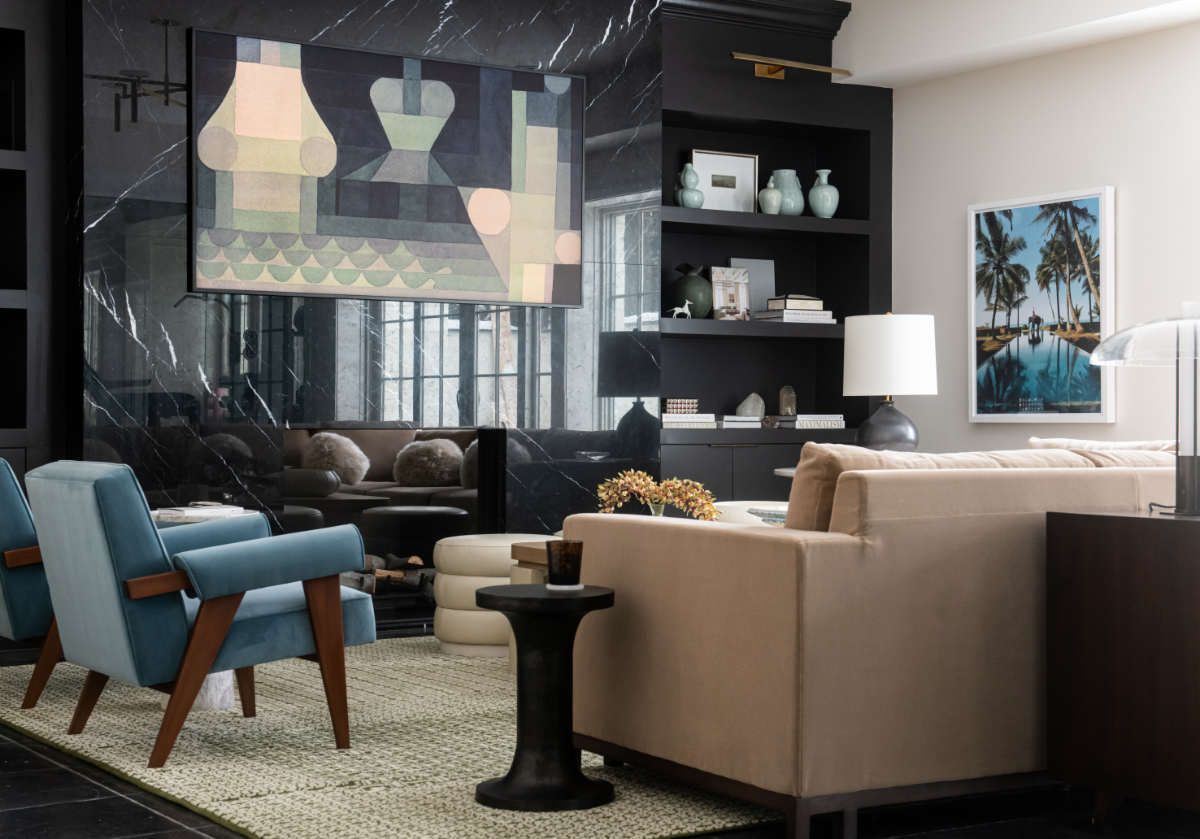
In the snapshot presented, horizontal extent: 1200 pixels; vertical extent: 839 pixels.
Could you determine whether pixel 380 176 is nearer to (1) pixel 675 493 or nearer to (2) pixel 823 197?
(1) pixel 675 493

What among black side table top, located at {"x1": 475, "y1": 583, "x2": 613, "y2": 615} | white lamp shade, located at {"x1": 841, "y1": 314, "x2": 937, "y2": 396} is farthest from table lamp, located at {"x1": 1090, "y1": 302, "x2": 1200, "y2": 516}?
→ white lamp shade, located at {"x1": 841, "y1": 314, "x2": 937, "y2": 396}

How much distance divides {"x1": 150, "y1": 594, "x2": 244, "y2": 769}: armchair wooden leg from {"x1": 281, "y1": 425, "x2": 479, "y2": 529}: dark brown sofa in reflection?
2.52 meters

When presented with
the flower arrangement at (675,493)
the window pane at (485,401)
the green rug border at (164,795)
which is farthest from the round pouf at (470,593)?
the green rug border at (164,795)

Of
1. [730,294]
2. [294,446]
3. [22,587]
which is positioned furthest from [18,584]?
[730,294]

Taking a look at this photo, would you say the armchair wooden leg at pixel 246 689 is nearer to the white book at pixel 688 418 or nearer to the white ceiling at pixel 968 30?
the white book at pixel 688 418

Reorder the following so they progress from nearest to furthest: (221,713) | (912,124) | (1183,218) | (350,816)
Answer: (350,816), (221,713), (1183,218), (912,124)

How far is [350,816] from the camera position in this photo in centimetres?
316

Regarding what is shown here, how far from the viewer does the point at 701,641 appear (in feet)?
10.5

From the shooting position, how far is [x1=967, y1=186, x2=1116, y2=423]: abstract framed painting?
6.70m

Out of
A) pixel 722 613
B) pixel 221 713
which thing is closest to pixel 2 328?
pixel 221 713

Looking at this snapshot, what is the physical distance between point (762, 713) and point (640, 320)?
413cm

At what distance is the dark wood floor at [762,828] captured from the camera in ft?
10.2

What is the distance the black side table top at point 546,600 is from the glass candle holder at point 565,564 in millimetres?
24

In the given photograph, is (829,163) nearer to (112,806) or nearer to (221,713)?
(221,713)
